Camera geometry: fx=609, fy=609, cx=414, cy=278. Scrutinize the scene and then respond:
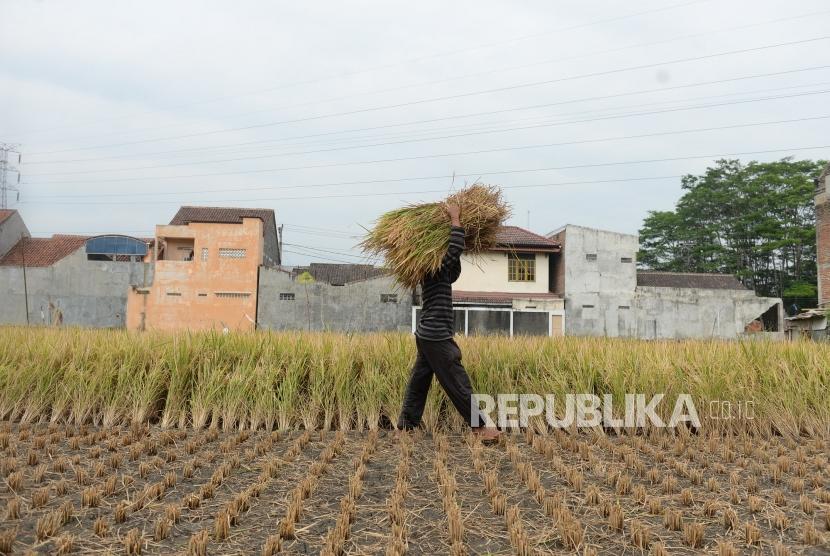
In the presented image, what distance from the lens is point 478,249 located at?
16.0ft

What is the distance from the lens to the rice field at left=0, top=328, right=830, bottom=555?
2.54m

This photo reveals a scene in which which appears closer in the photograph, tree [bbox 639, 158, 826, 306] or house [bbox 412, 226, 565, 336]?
house [bbox 412, 226, 565, 336]

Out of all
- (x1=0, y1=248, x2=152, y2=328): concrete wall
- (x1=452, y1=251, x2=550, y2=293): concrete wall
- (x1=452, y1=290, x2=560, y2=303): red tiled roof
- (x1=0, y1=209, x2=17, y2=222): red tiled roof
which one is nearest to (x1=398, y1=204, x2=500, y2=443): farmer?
(x1=452, y1=290, x2=560, y2=303): red tiled roof

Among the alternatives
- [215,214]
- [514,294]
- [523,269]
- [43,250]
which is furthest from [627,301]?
[43,250]

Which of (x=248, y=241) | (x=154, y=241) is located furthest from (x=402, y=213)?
(x=154, y=241)

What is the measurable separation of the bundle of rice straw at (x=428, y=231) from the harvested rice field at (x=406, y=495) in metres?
1.29

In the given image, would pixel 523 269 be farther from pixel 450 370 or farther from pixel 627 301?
pixel 450 370

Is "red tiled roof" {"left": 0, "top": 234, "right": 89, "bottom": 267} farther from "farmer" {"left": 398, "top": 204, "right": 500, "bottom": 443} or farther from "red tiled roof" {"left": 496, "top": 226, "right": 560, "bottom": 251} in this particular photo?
"farmer" {"left": 398, "top": 204, "right": 500, "bottom": 443}

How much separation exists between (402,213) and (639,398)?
253 centimetres

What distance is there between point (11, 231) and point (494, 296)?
24294 mm

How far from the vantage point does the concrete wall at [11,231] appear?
2961cm

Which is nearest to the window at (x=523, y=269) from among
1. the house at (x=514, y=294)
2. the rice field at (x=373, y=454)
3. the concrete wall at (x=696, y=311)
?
the house at (x=514, y=294)

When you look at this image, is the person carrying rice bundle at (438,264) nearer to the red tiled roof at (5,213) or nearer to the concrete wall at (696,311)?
the concrete wall at (696,311)

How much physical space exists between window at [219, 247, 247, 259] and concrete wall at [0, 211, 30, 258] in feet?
39.8
